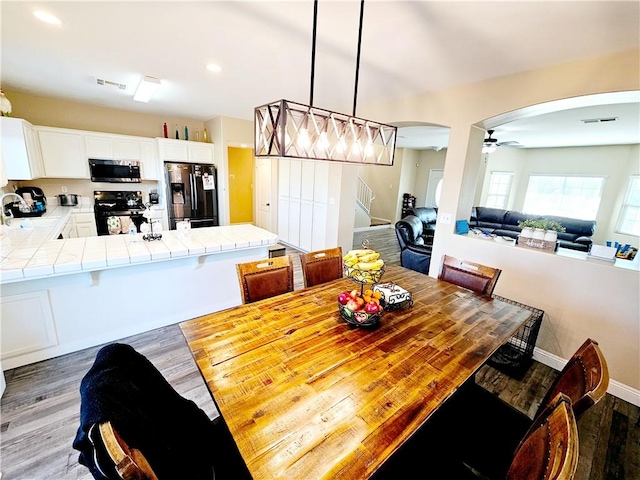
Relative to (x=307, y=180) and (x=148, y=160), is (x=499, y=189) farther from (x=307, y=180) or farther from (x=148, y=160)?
(x=148, y=160)

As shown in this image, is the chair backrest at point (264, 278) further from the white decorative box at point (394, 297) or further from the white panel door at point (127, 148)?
the white panel door at point (127, 148)

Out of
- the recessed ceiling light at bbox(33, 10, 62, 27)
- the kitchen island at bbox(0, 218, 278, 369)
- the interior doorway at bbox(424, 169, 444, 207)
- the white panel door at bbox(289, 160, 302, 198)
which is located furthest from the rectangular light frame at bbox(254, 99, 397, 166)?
the interior doorway at bbox(424, 169, 444, 207)

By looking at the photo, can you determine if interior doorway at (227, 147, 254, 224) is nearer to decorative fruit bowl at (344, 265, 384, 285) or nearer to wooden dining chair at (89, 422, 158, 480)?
decorative fruit bowl at (344, 265, 384, 285)

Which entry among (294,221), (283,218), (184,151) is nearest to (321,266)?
(294,221)

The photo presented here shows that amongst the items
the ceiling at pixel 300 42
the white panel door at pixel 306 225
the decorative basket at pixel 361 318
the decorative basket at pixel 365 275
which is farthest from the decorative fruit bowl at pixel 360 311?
the white panel door at pixel 306 225

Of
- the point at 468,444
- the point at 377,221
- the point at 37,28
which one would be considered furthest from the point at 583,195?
the point at 37,28

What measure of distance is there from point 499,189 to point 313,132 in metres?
8.46

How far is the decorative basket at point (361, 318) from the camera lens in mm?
1432

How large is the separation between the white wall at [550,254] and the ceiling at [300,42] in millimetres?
124

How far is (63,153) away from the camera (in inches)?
164

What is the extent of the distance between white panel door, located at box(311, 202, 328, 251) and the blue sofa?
3.38 meters

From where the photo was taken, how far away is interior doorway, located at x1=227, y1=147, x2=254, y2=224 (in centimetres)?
724

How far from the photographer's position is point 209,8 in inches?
68.3

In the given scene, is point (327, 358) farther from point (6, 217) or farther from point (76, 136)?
point (76, 136)
